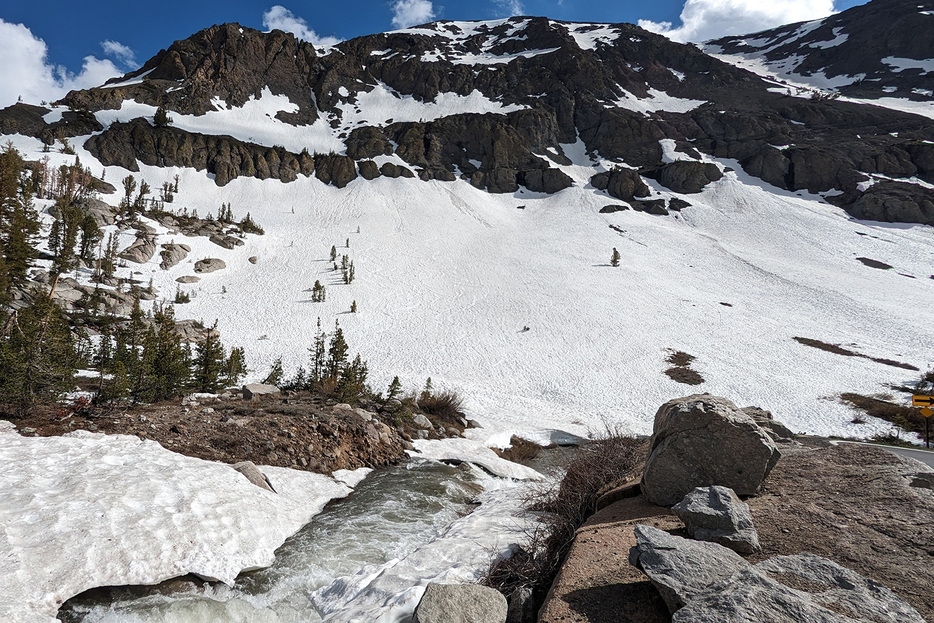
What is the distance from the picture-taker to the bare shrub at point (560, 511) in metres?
4.66

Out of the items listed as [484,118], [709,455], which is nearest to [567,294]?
[709,455]

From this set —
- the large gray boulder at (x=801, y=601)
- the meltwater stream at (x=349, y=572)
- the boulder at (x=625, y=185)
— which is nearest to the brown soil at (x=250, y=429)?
the meltwater stream at (x=349, y=572)

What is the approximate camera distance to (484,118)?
10375 cm

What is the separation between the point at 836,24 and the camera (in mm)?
176375

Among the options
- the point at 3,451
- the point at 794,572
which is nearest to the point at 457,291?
the point at 3,451

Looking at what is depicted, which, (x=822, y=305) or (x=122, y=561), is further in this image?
(x=822, y=305)

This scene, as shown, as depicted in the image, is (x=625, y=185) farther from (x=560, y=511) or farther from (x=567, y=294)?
(x=560, y=511)

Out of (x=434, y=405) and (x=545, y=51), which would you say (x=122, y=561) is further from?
(x=545, y=51)

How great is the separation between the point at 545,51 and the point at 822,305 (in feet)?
456

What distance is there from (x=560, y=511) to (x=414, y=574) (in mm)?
2999

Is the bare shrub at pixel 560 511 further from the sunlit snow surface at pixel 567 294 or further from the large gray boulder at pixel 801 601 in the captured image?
the sunlit snow surface at pixel 567 294

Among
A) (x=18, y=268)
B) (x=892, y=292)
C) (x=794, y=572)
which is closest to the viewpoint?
(x=794, y=572)

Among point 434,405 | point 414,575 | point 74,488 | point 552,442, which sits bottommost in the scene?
point 552,442

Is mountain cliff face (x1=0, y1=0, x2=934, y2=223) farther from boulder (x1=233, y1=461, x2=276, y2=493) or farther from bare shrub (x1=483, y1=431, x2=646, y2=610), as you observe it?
bare shrub (x1=483, y1=431, x2=646, y2=610)
